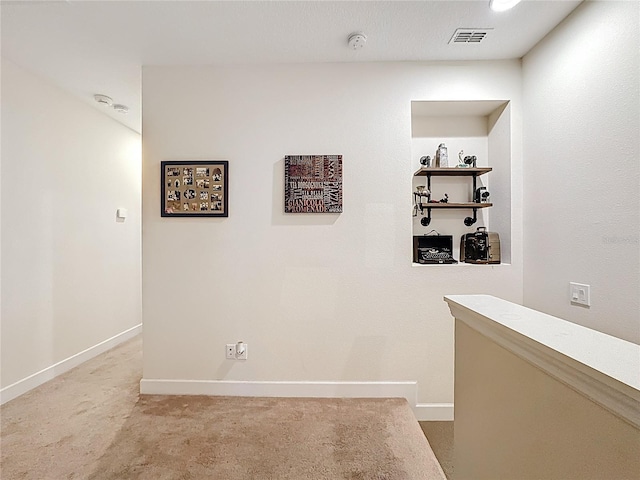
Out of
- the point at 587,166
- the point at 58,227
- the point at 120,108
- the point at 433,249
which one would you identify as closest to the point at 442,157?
the point at 433,249

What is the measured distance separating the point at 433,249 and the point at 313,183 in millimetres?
1046

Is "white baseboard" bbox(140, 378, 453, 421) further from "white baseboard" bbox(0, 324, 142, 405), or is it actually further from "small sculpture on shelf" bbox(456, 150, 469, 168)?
"small sculpture on shelf" bbox(456, 150, 469, 168)

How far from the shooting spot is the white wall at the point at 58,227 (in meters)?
2.45

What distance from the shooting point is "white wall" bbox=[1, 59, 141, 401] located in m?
2.45

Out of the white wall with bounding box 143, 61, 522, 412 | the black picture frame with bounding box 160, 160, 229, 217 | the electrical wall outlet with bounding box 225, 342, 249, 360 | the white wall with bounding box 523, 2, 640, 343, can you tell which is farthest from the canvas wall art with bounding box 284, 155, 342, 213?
the white wall with bounding box 523, 2, 640, 343

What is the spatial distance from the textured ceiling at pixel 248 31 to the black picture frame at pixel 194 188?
75 cm

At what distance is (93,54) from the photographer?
7.52 feet

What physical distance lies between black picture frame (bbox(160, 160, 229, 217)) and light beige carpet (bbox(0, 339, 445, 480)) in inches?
53.6

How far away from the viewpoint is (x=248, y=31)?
2.05 meters

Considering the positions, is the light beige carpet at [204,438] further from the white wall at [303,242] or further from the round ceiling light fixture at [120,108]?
the round ceiling light fixture at [120,108]

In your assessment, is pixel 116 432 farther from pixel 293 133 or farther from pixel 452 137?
pixel 452 137

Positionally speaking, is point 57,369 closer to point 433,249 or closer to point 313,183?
point 313,183

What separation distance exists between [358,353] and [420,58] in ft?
7.10

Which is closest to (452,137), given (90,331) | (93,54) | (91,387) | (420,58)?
(420,58)
